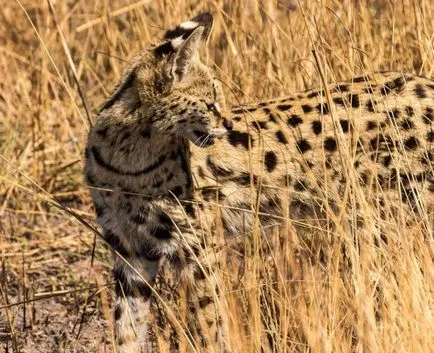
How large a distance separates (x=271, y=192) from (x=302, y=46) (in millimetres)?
883

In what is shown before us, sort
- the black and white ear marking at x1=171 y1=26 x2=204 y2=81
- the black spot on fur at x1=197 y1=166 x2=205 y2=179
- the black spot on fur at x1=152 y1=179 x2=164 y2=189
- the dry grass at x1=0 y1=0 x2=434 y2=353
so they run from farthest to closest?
1. the black spot on fur at x1=197 y1=166 x2=205 y2=179
2. the black spot on fur at x1=152 y1=179 x2=164 y2=189
3. the black and white ear marking at x1=171 y1=26 x2=204 y2=81
4. the dry grass at x1=0 y1=0 x2=434 y2=353

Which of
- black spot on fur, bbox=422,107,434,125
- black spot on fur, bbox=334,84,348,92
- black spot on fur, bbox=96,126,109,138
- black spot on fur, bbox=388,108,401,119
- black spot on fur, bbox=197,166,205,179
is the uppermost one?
black spot on fur, bbox=96,126,109,138

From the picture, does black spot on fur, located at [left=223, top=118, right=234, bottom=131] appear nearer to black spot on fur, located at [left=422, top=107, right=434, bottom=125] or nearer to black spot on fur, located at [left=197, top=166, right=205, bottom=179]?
black spot on fur, located at [left=197, top=166, right=205, bottom=179]

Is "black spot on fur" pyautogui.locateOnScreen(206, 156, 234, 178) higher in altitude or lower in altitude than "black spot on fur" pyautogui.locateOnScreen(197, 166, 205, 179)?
lower

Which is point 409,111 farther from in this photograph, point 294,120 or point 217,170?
point 217,170

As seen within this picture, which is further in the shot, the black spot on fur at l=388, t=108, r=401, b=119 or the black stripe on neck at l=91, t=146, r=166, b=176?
the black spot on fur at l=388, t=108, r=401, b=119

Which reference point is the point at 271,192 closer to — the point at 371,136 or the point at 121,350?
the point at 371,136

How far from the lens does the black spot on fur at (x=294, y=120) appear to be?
4.16 m

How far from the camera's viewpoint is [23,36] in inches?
253

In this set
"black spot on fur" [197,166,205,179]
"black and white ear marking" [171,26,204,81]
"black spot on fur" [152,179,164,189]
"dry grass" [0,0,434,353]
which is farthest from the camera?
"black spot on fur" [197,166,205,179]

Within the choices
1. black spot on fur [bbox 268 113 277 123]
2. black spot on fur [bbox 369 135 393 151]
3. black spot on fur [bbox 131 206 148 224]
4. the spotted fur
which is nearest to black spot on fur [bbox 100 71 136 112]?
the spotted fur

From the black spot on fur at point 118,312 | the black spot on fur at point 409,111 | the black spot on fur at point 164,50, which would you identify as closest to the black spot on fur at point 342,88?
the black spot on fur at point 409,111

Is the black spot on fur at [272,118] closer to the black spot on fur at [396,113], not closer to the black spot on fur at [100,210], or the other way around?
the black spot on fur at [396,113]

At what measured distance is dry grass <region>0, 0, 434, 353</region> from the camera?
3.12 metres
